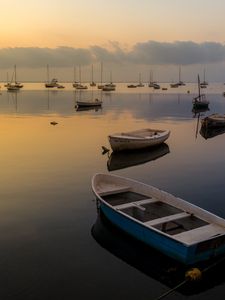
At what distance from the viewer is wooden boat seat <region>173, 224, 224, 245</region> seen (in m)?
14.2

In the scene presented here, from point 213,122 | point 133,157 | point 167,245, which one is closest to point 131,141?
point 133,157

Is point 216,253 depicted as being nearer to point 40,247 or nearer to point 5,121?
point 40,247

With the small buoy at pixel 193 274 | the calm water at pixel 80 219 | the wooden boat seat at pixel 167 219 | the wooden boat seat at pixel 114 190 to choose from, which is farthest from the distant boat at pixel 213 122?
the small buoy at pixel 193 274

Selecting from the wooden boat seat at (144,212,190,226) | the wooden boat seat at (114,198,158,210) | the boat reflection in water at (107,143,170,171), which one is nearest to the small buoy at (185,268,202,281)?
the wooden boat seat at (144,212,190,226)

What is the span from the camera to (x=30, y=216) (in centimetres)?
1892

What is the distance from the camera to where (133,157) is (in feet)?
112

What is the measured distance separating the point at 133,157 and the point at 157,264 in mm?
19802

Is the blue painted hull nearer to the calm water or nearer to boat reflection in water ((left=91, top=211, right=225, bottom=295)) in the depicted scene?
boat reflection in water ((left=91, top=211, right=225, bottom=295))

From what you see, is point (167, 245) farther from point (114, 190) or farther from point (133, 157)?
point (133, 157)

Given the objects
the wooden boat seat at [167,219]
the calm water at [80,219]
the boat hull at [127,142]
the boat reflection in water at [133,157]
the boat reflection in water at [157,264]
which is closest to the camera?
the calm water at [80,219]

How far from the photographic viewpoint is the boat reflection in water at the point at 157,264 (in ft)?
44.1

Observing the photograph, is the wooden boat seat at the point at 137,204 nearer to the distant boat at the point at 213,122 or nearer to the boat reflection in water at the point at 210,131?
the boat reflection in water at the point at 210,131

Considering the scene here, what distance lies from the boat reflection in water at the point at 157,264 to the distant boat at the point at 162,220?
318 mm

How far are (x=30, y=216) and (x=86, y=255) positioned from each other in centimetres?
474
